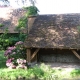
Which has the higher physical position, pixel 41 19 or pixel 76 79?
pixel 41 19

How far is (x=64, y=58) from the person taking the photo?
24312 mm

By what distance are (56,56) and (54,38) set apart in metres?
1.90

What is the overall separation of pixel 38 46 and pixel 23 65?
279 cm

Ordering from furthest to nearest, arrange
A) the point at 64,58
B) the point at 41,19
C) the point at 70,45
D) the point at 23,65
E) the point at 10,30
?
the point at 10,30 < the point at 41,19 < the point at 64,58 < the point at 70,45 < the point at 23,65

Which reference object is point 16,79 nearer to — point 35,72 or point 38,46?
point 35,72

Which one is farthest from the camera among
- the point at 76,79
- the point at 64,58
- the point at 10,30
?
the point at 10,30

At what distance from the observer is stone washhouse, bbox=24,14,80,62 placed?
2254cm

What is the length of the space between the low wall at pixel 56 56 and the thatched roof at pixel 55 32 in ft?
4.96

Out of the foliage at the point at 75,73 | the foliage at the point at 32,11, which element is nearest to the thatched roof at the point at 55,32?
the foliage at the point at 75,73

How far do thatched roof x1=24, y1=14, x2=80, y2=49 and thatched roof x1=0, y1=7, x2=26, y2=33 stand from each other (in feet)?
27.8

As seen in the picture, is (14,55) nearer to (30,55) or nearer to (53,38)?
(30,55)

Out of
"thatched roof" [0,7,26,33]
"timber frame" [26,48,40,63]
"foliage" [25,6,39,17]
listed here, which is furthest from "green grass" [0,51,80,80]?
"thatched roof" [0,7,26,33]

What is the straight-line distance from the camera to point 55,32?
24.2 m

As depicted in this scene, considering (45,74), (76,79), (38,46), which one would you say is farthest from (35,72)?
(38,46)
